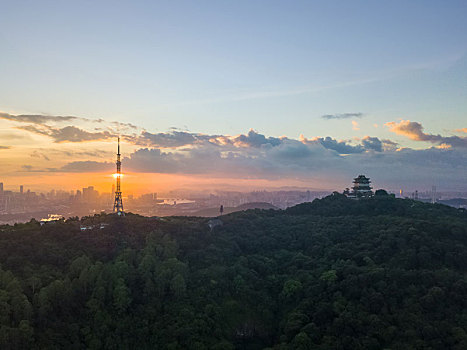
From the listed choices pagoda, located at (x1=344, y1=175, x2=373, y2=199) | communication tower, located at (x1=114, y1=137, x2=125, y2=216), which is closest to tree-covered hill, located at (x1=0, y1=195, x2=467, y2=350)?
communication tower, located at (x1=114, y1=137, x2=125, y2=216)

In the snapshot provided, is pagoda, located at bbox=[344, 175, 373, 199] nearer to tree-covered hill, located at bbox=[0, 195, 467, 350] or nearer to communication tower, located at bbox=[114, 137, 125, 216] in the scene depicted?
tree-covered hill, located at bbox=[0, 195, 467, 350]

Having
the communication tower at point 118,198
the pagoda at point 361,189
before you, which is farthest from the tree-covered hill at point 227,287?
the pagoda at point 361,189

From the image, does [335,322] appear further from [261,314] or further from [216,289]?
[216,289]

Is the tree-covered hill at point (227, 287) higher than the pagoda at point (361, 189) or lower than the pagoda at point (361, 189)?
lower

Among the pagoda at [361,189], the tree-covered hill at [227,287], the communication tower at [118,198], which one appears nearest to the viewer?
the tree-covered hill at [227,287]

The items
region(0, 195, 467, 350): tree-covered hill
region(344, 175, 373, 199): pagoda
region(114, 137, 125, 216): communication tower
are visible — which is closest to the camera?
region(0, 195, 467, 350): tree-covered hill

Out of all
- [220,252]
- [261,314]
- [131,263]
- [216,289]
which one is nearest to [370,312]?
[261,314]

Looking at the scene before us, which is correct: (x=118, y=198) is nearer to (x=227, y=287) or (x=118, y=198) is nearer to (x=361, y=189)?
(x=227, y=287)

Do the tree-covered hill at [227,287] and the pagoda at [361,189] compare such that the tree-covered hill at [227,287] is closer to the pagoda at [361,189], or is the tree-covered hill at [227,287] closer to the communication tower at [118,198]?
the communication tower at [118,198]

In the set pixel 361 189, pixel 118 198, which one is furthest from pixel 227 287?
pixel 361 189
